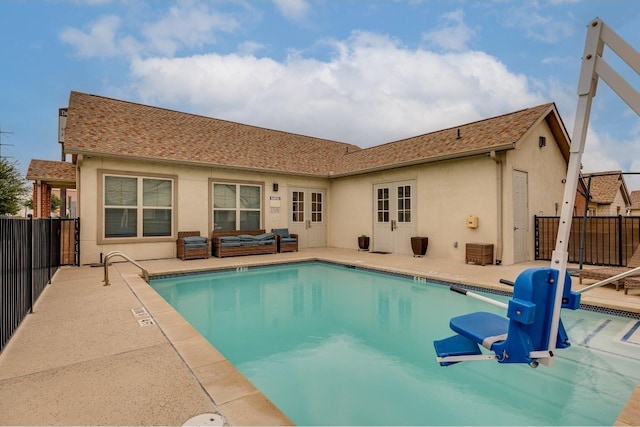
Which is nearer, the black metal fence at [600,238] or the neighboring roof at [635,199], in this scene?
the black metal fence at [600,238]

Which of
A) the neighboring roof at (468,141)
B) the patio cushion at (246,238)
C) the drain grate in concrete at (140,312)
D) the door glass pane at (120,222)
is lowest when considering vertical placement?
the drain grate in concrete at (140,312)

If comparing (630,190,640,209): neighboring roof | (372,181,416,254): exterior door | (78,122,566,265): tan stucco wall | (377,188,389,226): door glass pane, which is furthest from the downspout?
(630,190,640,209): neighboring roof

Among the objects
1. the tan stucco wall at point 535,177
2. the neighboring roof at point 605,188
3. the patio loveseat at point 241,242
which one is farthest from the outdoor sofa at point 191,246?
the neighboring roof at point 605,188

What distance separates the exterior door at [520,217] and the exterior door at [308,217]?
278 inches

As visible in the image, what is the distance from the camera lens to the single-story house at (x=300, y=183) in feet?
28.2

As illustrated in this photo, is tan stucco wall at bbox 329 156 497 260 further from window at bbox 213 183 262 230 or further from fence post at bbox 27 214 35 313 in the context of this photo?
Answer: fence post at bbox 27 214 35 313

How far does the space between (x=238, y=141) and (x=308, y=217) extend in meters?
4.12

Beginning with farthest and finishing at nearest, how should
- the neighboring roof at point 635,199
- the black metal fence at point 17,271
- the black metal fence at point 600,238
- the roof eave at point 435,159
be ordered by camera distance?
the neighboring roof at point 635,199, the roof eave at point 435,159, the black metal fence at point 600,238, the black metal fence at point 17,271

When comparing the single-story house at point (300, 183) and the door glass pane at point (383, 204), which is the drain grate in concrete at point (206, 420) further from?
the door glass pane at point (383, 204)

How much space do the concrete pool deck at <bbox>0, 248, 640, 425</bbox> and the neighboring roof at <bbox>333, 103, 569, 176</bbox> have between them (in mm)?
4713

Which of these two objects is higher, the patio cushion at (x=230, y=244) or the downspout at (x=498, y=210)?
the downspout at (x=498, y=210)

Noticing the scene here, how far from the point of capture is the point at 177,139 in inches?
422

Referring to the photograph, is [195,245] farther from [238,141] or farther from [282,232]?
[238,141]

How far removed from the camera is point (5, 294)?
3.03 meters
